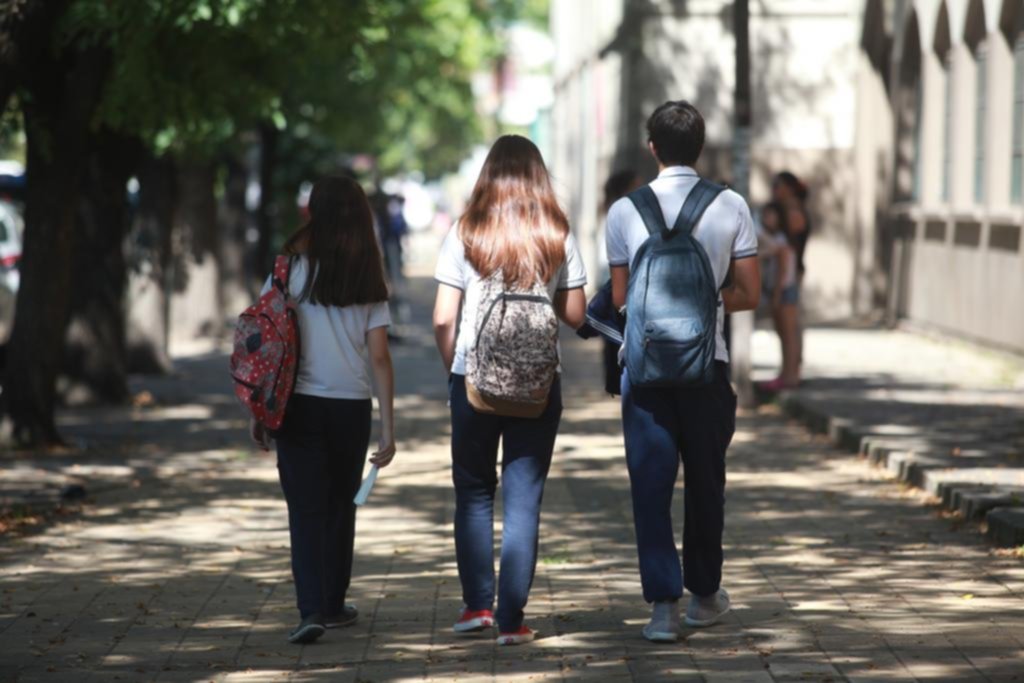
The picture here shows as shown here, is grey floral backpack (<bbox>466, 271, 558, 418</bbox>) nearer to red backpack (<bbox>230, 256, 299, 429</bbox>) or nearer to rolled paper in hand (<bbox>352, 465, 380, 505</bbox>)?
rolled paper in hand (<bbox>352, 465, 380, 505</bbox>)

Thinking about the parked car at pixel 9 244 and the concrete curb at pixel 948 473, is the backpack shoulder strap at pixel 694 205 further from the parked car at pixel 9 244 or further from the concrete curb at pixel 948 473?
the parked car at pixel 9 244

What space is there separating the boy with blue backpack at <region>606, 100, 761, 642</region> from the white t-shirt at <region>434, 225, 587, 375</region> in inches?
7.5

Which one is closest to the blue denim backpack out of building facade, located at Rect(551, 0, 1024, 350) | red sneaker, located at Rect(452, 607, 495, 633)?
red sneaker, located at Rect(452, 607, 495, 633)


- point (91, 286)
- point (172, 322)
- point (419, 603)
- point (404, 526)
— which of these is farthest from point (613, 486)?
point (172, 322)

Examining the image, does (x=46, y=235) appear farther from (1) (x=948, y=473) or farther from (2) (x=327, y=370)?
(2) (x=327, y=370)

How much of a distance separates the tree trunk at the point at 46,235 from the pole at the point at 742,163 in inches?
203

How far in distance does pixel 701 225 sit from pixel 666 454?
803 millimetres

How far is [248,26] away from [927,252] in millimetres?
11849

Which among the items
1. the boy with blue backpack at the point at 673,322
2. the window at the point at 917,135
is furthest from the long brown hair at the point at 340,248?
the window at the point at 917,135

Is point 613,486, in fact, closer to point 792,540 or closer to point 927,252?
point 792,540

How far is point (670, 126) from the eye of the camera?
270 inches

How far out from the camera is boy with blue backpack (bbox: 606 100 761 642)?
262 inches

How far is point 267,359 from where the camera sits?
684 centimetres

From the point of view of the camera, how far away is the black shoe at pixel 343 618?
7293 mm
